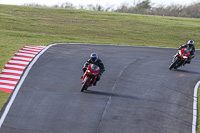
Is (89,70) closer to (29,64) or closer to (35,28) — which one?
(29,64)

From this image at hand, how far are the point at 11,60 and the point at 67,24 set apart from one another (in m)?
22.3

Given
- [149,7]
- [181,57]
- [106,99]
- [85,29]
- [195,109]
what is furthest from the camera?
[149,7]

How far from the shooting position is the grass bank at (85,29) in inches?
1335

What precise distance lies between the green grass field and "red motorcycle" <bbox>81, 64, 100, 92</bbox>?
11687 mm

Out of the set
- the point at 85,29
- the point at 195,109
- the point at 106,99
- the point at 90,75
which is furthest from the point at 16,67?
the point at 85,29

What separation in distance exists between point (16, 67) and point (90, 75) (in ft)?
18.2

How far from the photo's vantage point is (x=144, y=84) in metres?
19.2

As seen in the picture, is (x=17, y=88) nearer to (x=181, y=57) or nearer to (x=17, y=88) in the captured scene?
(x=17, y=88)

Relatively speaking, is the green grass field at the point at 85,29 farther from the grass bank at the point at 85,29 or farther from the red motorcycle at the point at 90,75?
the red motorcycle at the point at 90,75

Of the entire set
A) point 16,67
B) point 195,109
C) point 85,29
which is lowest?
point 85,29

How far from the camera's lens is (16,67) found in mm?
20844

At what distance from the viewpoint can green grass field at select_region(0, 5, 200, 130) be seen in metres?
33.9

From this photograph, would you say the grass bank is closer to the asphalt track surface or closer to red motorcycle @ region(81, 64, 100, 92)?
the asphalt track surface

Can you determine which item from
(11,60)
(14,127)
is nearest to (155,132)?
(14,127)
